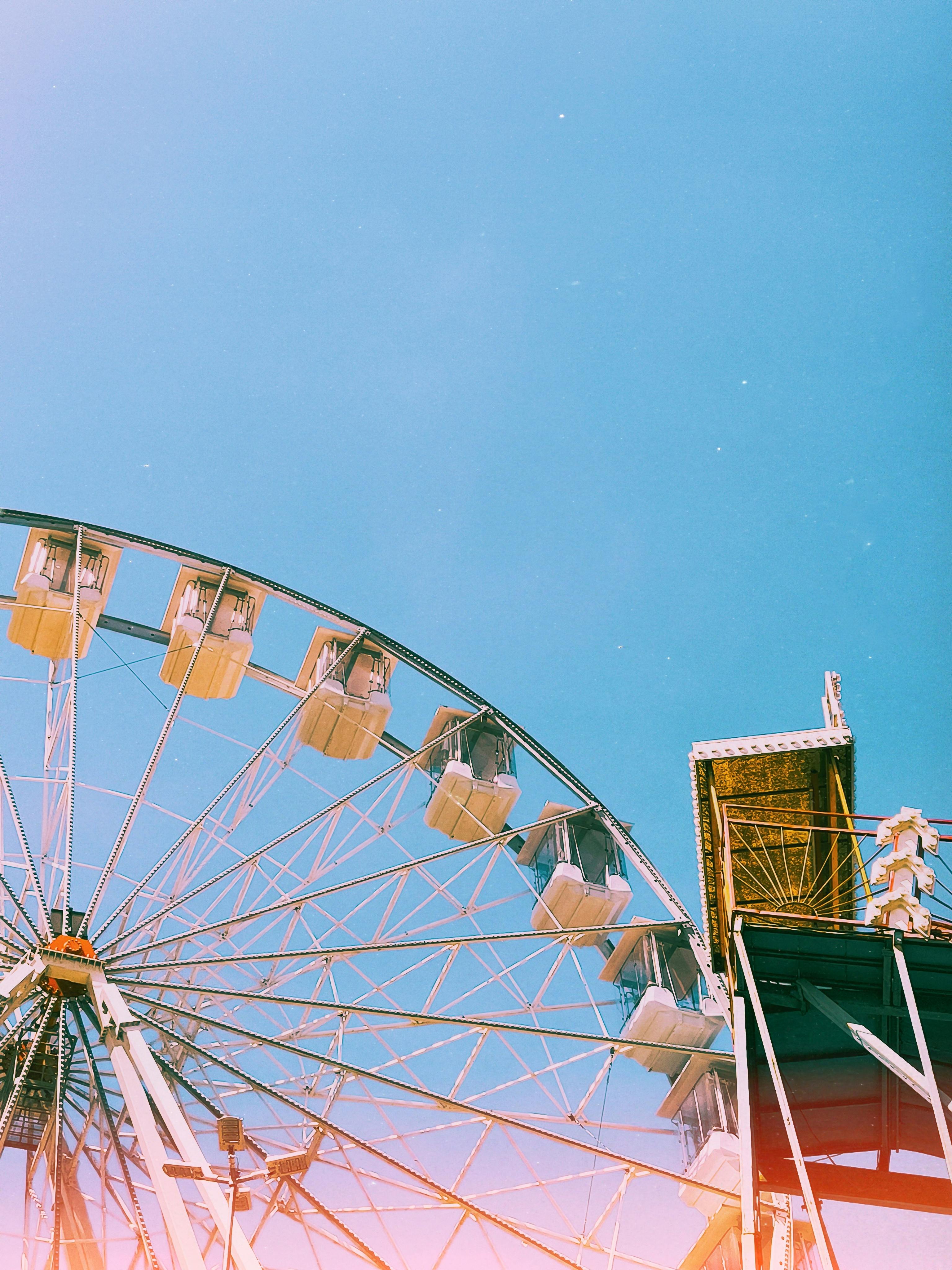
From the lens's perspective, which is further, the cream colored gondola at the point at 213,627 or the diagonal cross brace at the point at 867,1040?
the cream colored gondola at the point at 213,627

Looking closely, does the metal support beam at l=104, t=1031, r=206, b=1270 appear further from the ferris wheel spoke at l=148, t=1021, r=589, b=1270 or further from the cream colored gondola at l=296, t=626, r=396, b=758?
the cream colored gondola at l=296, t=626, r=396, b=758

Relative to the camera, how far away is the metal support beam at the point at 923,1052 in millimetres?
6852

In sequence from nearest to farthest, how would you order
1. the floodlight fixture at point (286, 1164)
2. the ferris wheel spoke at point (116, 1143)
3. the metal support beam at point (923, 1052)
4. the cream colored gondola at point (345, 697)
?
the metal support beam at point (923, 1052), the floodlight fixture at point (286, 1164), the ferris wheel spoke at point (116, 1143), the cream colored gondola at point (345, 697)

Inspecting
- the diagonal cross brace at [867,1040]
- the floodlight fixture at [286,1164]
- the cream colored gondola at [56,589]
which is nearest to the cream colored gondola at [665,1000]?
the diagonal cross brace at [867,1040]

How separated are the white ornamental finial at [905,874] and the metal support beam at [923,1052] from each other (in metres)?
0.29

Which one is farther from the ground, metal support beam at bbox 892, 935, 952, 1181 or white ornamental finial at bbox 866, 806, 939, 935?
white ornamental finial at bbox 866, 806, 939, 935

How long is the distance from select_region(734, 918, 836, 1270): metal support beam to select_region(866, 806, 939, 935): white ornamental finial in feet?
3.28

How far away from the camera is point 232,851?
54.6 ft

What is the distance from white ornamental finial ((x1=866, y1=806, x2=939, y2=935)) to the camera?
932 cm

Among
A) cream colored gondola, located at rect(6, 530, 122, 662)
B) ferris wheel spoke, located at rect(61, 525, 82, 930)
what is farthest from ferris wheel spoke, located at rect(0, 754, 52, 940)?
cream colored gondola, located at rect(6, 530, 122, 662)

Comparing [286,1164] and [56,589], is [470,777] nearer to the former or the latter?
[56,589]

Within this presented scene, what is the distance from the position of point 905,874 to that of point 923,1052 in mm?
1997

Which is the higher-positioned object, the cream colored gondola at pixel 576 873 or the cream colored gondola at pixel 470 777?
the cream colored gondola at pixel 470 777

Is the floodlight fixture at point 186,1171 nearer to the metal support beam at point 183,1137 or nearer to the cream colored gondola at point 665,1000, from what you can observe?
the metal support beam at point 183,1137
